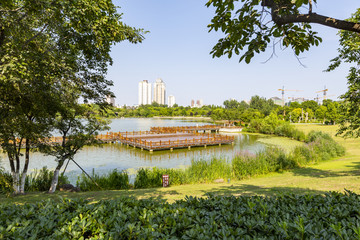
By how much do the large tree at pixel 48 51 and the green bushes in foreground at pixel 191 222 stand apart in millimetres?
2460

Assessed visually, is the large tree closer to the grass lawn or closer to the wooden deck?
the grass lawn

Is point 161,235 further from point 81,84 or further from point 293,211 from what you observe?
point 81,84

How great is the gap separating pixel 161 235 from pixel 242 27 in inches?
116

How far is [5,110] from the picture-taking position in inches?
195

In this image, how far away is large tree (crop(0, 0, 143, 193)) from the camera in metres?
3.79

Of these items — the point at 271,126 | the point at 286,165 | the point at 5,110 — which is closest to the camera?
the point at 5,110

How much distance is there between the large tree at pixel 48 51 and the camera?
12.4ft

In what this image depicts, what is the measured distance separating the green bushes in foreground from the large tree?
246cm

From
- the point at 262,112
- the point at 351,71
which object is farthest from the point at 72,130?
the point at 262,112

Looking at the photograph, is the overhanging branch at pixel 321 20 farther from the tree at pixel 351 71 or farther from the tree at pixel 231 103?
the tree at pixel 231 103

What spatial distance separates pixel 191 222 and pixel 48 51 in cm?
472

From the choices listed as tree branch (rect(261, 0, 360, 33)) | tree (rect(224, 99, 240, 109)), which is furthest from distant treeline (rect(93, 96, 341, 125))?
tree branch (rect(261, 0, 360, 33))

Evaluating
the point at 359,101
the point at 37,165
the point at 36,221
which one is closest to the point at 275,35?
the point at 36,221

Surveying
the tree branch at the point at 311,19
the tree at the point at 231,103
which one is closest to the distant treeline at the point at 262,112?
the tree at the point at 231,103
